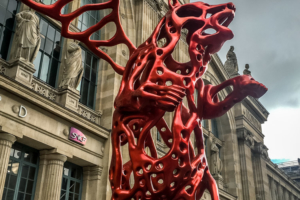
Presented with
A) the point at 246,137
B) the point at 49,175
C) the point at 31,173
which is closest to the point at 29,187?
the point at 31,173

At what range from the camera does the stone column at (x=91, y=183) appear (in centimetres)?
1370

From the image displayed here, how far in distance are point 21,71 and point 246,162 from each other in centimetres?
2118

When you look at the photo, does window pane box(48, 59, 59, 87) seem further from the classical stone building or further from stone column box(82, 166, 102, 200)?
stone column box(82, 166, 102, 200)

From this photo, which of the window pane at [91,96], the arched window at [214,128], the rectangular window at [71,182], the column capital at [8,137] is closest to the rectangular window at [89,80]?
the window pane at [91,96]

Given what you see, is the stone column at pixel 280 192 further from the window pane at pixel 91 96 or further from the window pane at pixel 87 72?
the window pane at pixel 87 72

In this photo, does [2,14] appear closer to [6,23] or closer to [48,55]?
[6,23]

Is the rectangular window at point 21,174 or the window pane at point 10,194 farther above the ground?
the rectangular window at point 21,174

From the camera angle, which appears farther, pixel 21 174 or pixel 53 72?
pixel 53 72

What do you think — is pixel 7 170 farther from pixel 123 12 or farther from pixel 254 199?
pixel 254 199

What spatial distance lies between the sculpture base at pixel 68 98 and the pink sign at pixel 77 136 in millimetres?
896

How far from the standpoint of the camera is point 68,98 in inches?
531

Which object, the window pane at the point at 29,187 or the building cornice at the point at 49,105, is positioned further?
the window pane at the point at 29,187

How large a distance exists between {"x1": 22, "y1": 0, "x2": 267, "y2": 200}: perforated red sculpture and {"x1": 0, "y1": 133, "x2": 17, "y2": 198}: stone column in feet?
15.9

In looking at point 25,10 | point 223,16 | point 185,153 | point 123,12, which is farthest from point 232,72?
point 185,153
